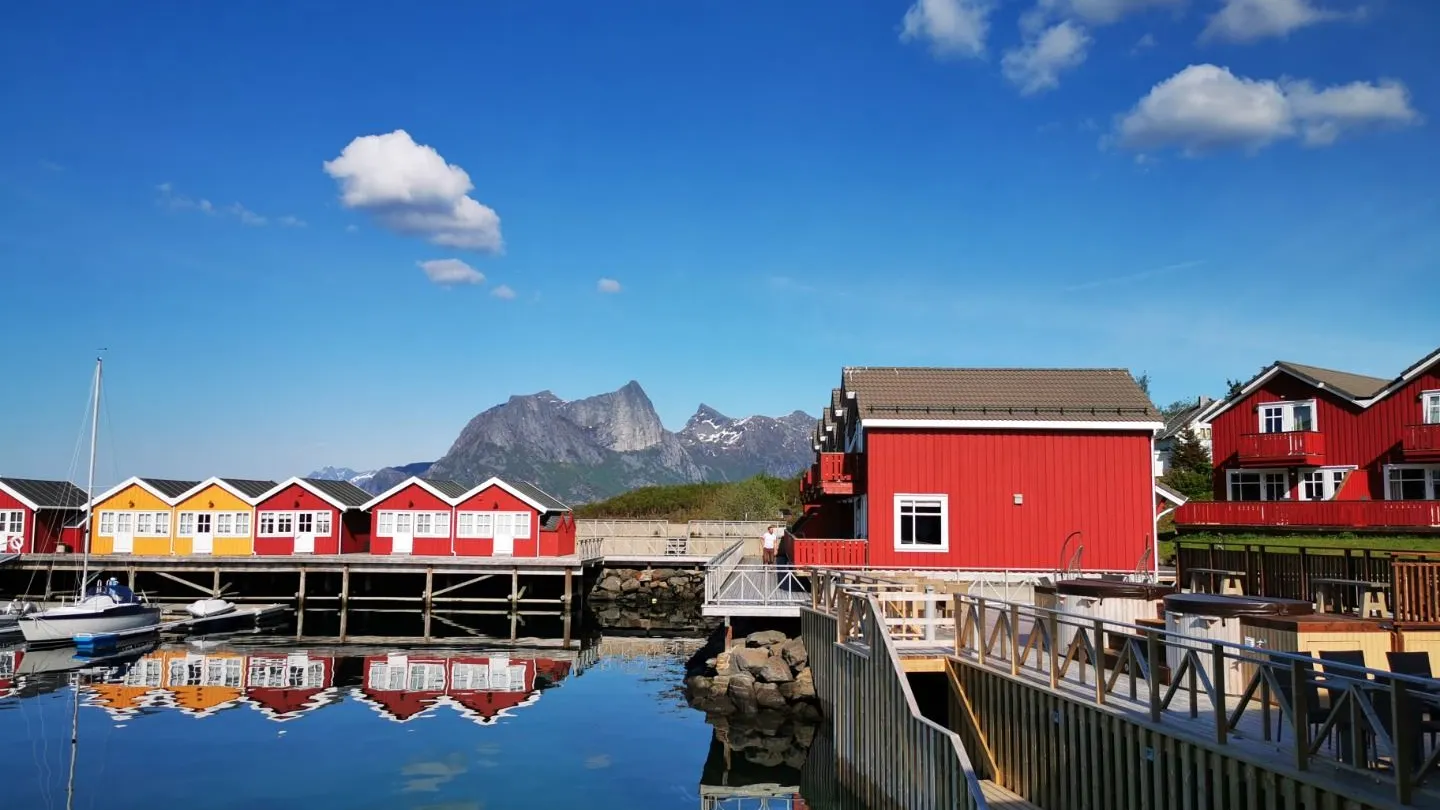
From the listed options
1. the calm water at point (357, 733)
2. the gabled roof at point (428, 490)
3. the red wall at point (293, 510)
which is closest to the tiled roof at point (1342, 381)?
the calm water at point (357, 733)

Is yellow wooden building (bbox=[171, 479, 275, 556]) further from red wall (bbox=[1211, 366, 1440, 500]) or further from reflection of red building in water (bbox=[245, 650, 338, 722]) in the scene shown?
red wall (bbox=[1211, 366, 1440, 500])

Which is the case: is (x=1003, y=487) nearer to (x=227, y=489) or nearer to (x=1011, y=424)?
(x=1011, y=424)

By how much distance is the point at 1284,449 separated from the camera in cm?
4088

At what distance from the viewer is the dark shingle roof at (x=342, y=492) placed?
46688mm

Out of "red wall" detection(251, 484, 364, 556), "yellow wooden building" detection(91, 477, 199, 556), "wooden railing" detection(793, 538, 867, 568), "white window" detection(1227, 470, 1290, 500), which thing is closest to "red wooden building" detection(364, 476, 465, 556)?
"red wall" detection(251, 484, 364, 556)

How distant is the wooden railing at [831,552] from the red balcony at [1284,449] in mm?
22837

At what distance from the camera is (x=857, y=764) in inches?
639

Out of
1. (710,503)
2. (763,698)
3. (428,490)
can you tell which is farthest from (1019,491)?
(710,503)

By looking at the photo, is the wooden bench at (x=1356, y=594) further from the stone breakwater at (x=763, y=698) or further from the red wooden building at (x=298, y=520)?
the red wooden building at (x=298, y=520)

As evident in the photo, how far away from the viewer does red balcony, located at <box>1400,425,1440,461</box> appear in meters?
36.9

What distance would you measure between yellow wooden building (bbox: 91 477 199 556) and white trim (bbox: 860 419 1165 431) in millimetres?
34614

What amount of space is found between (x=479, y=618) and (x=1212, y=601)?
3347cm

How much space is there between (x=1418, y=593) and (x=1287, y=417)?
32.0 metres

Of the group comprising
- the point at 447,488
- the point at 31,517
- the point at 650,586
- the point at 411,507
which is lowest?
the point at 650,586
